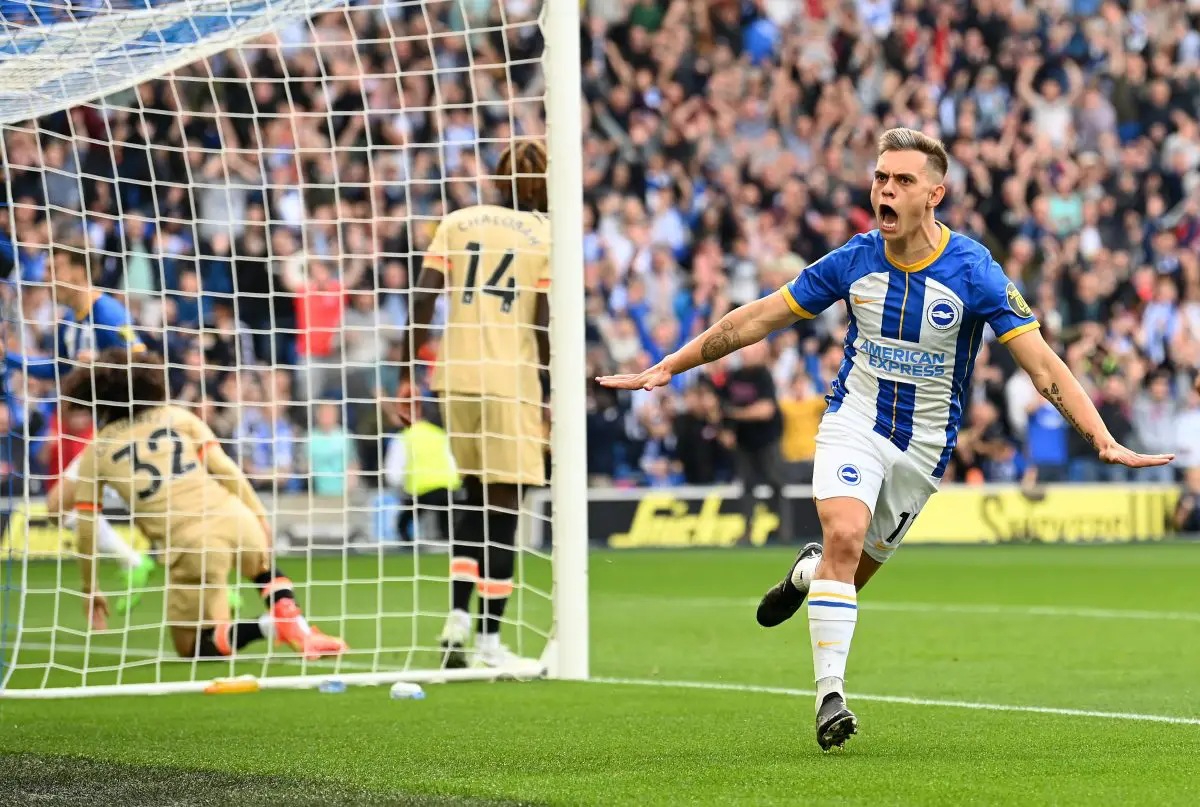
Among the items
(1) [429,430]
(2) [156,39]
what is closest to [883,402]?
(2) [156,39]

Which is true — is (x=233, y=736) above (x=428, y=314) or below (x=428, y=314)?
below

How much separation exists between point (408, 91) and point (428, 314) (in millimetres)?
10343

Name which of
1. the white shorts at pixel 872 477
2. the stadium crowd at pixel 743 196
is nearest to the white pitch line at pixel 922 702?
the white shorts at pixel 872 477

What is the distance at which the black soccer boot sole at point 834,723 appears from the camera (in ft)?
18.6

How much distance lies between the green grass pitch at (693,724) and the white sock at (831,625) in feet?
0.92

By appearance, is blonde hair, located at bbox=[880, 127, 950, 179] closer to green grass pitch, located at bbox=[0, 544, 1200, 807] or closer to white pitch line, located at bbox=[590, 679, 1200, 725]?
green grass pitch, located at bbox=[0, 544, 1200, 807]

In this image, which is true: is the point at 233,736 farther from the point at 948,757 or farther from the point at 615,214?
the point at 615,214

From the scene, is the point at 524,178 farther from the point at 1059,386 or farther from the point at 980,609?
the point at 980,609

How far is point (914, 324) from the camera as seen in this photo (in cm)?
618

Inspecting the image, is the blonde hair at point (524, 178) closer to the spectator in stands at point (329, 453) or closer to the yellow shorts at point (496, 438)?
the yellow shorts at point (496, 438)

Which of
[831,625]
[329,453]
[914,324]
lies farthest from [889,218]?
[329,453]

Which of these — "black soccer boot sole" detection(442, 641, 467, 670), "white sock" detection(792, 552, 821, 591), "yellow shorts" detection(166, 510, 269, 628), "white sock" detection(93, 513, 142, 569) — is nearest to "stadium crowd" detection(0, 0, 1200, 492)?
"white sock" detection(93, 513, 142, 569)

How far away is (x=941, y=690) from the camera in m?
7.89

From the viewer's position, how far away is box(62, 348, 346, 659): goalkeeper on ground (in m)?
9.41
